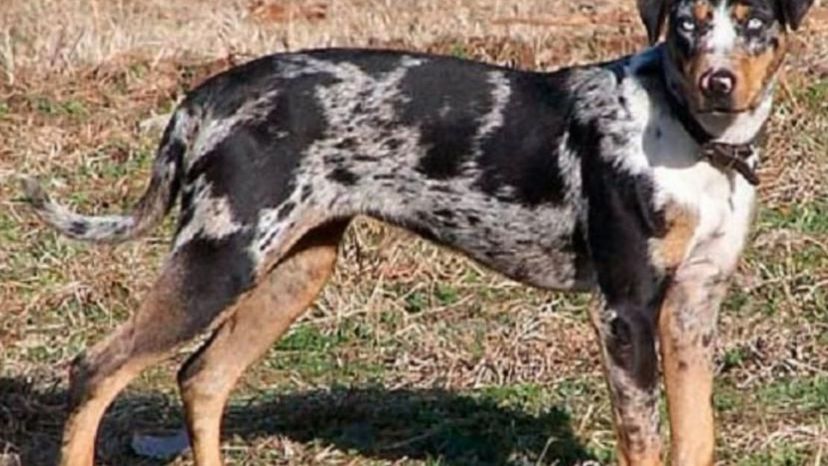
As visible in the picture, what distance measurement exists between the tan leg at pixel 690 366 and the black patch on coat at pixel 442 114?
82 centimetres

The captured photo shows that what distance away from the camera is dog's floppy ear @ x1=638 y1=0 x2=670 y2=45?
7.43 metres

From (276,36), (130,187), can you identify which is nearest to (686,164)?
(130,187)

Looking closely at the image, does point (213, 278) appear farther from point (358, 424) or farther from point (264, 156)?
point (358, 424)

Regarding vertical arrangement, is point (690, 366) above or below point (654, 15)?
below

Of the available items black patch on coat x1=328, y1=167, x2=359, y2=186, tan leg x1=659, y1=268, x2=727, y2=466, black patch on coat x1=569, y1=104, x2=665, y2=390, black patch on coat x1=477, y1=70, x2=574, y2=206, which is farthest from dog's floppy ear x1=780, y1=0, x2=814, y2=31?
black patch on coat x1=328, y1=167, x2=359, y2=186

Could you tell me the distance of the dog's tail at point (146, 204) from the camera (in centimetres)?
789

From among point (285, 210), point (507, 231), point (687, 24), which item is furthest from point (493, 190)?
point (687, 24)

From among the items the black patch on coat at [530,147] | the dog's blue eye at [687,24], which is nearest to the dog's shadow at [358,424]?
the black patch on coat at [530,147]

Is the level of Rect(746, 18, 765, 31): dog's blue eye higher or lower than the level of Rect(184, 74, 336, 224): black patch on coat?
higher

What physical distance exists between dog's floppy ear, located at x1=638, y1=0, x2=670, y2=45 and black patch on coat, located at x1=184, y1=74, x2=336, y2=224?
42.3 inches

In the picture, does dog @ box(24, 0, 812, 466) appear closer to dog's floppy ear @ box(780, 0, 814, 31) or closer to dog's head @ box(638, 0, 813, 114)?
dog's head @ box(638, 0, 813, 114)

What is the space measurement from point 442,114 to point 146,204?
1.05 meters

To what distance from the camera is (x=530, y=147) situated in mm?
7703

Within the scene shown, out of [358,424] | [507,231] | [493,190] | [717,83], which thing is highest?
[717,83]
